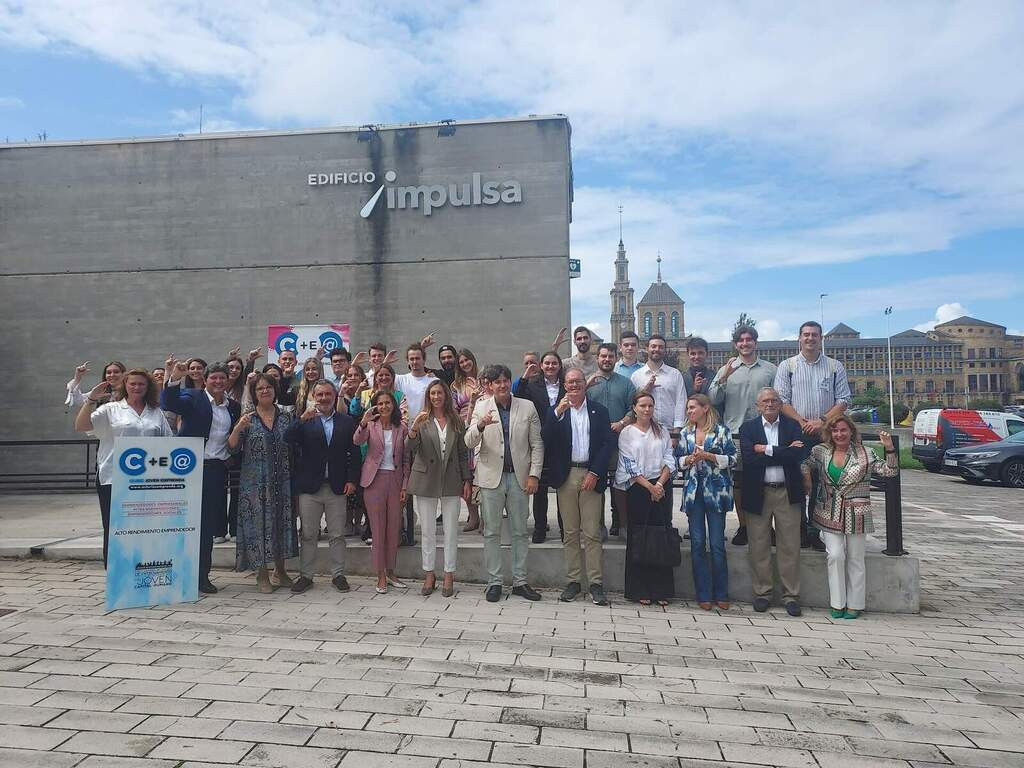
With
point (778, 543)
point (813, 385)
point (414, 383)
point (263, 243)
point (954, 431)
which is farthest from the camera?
point (954, 431)

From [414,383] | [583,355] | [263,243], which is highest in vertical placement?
[263,243]

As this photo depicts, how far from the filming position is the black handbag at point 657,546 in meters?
5.60

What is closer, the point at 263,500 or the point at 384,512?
the point at 263,500

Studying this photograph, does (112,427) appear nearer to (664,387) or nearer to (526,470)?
(526,470)

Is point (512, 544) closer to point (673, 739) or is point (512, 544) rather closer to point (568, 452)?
point (568, 452)

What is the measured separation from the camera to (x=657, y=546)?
561 centimetres

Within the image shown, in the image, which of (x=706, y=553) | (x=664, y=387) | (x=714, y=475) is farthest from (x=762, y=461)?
(x=664, y=387)

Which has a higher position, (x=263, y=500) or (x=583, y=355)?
(x=583, y=355)

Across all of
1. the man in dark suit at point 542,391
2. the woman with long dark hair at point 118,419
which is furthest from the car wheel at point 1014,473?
the woman with long dark hair at point 118,419

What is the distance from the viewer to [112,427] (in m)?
5.32

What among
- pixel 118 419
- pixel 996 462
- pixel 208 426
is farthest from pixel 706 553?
pixel 996 462

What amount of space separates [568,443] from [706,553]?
154 centimetres

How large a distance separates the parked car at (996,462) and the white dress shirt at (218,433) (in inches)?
701

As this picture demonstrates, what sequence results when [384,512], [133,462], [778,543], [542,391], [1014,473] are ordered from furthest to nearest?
1. [1014,473]
2. [542,391]
3. [384,512]
4. [778,543]
5. [133,462]
